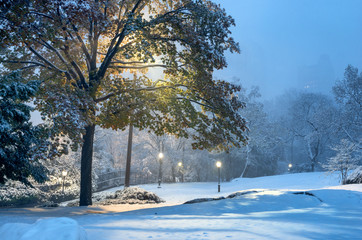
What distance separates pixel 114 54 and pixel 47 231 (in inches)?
393

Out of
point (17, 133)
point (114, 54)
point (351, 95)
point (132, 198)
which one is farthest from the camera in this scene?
point (351, 95)

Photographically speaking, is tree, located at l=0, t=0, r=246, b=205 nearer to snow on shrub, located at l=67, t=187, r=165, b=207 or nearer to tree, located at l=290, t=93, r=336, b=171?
A: snow on shrub, located at l=67, t=187, r=165, b=207

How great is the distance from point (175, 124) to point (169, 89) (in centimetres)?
164

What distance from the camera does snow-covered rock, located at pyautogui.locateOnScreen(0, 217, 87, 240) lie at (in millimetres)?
3008

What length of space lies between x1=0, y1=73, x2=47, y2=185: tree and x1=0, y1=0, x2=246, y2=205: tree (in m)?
0.98

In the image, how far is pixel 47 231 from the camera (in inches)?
121

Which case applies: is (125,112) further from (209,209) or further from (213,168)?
(213,168)

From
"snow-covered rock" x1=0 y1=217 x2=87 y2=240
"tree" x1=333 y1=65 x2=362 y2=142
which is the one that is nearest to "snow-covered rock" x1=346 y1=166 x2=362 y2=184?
"snow-covered rock" x1=0 y1=217 x2=87 y2=240

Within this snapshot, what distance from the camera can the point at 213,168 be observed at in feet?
140

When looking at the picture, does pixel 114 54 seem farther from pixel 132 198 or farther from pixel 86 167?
pixel 132 198

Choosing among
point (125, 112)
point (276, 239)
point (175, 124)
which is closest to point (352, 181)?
point (175, 124)

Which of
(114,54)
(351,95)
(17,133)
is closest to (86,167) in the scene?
(17,133)

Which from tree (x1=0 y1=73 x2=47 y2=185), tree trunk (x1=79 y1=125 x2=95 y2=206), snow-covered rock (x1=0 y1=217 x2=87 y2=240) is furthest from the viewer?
tree trunk (x1=79 y1=125 x2=95 y2=206)

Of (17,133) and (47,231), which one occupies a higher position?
(17,133)
